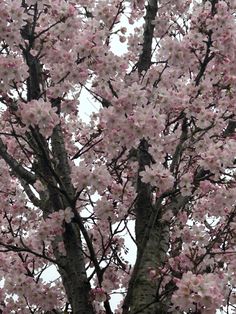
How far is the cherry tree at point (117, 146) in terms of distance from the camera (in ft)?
17.4

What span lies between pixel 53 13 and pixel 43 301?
3.25 m

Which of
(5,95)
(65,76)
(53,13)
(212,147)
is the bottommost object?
(212,147)

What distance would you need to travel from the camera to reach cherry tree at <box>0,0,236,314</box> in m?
5.29

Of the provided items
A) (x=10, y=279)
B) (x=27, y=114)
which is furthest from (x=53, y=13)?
(x=10, y=279)

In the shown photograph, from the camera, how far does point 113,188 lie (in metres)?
6.10

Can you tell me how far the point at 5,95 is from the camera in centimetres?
536

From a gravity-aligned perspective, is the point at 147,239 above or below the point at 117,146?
below

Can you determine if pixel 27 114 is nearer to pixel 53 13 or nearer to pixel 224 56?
pixel 53 13

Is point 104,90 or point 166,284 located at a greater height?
point 104,90

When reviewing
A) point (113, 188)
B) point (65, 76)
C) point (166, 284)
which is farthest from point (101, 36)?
point (166, 284)

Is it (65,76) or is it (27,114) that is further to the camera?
(65,76)

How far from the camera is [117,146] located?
19.4 feet

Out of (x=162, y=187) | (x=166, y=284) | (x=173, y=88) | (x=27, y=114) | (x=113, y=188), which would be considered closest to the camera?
(x=27, y=114)

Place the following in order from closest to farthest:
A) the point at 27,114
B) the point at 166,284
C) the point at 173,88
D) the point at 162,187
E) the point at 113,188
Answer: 1. the point at 27,114
2. the point at 162,187
3. the point at 166,284
4. the point at 113,188
5. the point at 173,88
